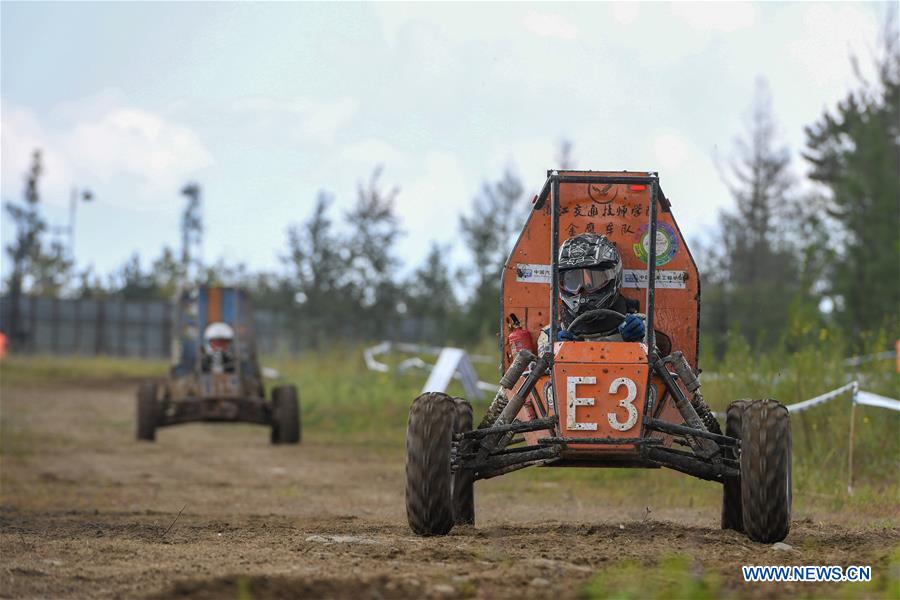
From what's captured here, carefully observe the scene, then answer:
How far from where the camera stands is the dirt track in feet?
20.2

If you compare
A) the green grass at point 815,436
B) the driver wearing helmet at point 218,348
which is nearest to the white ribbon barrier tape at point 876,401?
the green grass at point 815,436

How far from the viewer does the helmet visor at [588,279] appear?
9320 mm

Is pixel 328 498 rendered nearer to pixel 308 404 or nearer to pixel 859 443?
pixel 859 443

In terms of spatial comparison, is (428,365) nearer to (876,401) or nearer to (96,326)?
(876,401)

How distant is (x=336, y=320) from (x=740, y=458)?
119ft

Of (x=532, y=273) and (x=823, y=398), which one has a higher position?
(x=532, y=273)

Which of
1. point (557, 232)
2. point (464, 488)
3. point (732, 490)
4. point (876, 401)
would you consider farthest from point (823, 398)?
point (557, 232)

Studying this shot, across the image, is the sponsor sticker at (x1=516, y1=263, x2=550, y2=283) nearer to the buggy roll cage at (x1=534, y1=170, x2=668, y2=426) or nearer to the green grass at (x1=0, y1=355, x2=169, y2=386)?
the buggy roll cage at (x1=534, y1=170, x2=668, y2=426)

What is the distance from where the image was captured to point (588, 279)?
30.6 feet

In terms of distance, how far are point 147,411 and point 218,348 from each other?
1590 mm

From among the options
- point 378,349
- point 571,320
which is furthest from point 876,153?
point 571,320

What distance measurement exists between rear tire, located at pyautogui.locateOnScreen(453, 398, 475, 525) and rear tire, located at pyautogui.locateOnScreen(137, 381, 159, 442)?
1230 centimetres

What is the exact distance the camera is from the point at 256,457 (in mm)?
19812
